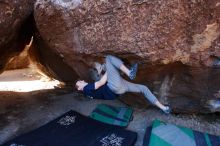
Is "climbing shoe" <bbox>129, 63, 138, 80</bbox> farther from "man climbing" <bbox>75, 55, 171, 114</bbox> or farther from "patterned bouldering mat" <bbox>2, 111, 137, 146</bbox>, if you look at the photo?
"patterned bouldering mat" <bbox>2, 111, 137, 146</bbox>

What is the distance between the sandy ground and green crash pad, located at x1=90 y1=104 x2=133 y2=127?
0.09 meters

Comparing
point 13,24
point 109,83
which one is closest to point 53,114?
point 109,83

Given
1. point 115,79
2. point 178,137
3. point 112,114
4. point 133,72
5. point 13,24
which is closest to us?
point 133,72

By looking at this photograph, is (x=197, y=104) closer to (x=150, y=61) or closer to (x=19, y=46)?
(x=150, y=61)

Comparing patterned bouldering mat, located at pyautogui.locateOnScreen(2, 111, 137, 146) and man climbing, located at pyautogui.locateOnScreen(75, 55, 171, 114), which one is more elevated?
man climbing, located at pyautogui.locateOnScreen(75, 55, 171, 114)

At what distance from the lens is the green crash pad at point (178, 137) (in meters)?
3.42

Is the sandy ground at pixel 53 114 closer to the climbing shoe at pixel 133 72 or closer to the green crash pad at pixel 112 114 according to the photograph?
the green crash pad at pixel 112 114

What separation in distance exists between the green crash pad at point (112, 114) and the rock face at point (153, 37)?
489 mm

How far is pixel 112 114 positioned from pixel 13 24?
1.61 meters

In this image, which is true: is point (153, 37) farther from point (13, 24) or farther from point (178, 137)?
point (13, 24)

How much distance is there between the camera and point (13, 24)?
12.2 ft

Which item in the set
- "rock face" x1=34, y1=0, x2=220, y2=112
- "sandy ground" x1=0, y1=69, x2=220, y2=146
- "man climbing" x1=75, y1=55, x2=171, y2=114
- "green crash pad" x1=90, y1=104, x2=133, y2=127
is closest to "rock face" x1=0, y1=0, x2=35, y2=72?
"rock face" x1=34, y1=0, x2=220, y2=112

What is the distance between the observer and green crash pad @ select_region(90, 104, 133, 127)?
152 inches

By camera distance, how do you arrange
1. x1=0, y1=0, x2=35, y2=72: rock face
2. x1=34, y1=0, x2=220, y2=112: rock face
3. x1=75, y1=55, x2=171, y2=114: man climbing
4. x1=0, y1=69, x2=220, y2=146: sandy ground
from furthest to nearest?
x1=0, y1=69, x2=220, y2=146: sandy ground
x1=0, y1=0, x2=35, y2=72: rock face
x1=75, y1=55, x2=171, y2=114: man climbing
x1=34, y1=0, x2=220, y2=112: rock face
